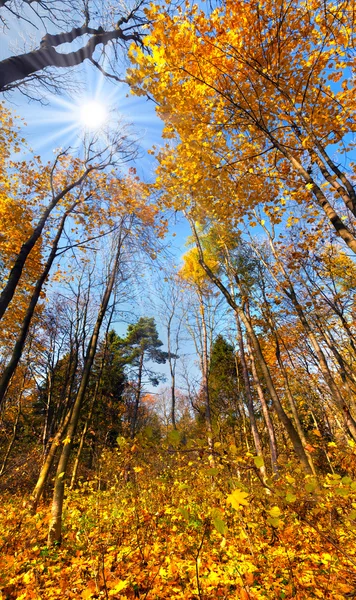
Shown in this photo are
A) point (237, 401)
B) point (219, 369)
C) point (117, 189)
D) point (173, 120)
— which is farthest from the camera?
point (219, 369)

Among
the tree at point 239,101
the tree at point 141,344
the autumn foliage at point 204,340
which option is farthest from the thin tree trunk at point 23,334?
the tree at point 141,344

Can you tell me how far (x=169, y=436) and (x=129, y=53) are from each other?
7.66 metres

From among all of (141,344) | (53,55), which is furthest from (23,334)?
(141,344)

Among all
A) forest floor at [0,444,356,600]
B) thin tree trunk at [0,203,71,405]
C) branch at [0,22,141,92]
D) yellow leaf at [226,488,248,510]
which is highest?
branch at [0,22,141,92]

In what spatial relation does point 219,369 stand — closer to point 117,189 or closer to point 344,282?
point 344,282

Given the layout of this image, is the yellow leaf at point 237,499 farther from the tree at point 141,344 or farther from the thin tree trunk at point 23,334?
the tree at point 141,344

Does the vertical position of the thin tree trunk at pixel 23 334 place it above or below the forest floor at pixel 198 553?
above

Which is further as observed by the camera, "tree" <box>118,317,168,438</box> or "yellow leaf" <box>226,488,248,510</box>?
"tree" <box>118,317,168,438</box>

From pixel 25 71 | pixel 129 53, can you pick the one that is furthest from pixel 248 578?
pixel 129 53

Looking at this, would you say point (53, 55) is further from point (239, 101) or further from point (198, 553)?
point (198, 553)

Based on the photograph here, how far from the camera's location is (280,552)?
3498mm

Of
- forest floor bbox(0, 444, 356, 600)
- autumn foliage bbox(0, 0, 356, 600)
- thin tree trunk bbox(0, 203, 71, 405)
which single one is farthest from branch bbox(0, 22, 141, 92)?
forest floor bbox(0, 444, 356, 600)

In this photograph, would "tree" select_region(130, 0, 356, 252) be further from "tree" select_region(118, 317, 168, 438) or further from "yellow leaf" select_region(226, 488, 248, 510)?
"tree" select_region(118, 317, 168, 438)

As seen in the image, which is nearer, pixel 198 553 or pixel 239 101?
pixel 198 553
